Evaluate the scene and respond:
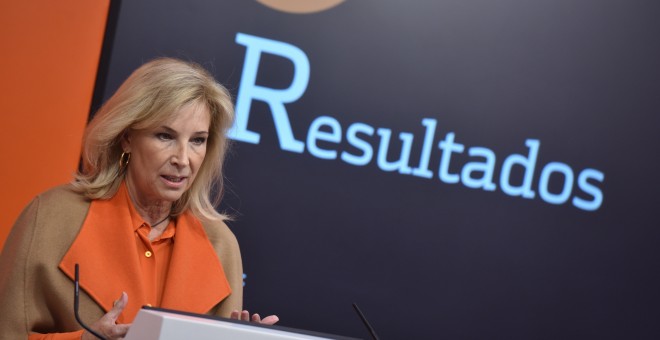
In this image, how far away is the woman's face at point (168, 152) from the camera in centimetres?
237

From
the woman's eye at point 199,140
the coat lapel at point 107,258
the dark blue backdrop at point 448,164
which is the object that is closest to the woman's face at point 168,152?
the woman's eye at point 199,140

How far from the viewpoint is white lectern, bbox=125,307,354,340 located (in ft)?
4.83

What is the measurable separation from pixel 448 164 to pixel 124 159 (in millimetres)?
1752

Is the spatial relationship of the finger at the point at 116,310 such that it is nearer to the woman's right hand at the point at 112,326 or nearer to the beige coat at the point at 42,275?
the woman's right hand at the point at 112,326

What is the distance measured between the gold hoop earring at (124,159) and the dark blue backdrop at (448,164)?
1029 millimetres

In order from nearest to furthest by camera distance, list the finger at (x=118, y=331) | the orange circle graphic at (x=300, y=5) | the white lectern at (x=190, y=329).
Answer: the white lectern at (x=190, y=329) → the finger at (x=118, y=331) → the orange circle graphic at (x=300, y=5)

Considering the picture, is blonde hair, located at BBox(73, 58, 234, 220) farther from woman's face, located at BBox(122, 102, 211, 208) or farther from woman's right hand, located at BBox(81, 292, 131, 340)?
woman's right hand, located at BBox(81, 292, 131, 340)

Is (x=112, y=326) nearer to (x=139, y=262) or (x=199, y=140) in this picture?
(x=139, y=262)

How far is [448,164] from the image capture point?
3.84 meters

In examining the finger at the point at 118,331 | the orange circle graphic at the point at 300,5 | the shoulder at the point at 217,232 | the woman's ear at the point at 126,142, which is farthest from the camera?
the orange circle graphic at the point at 300,5

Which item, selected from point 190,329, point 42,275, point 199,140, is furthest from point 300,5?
point 190,329

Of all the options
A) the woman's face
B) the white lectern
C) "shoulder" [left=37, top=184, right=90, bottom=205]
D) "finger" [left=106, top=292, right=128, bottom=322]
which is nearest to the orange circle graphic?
the woman's face

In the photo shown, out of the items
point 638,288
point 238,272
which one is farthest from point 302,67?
point 638,288

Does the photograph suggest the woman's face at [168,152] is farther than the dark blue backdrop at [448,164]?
No
